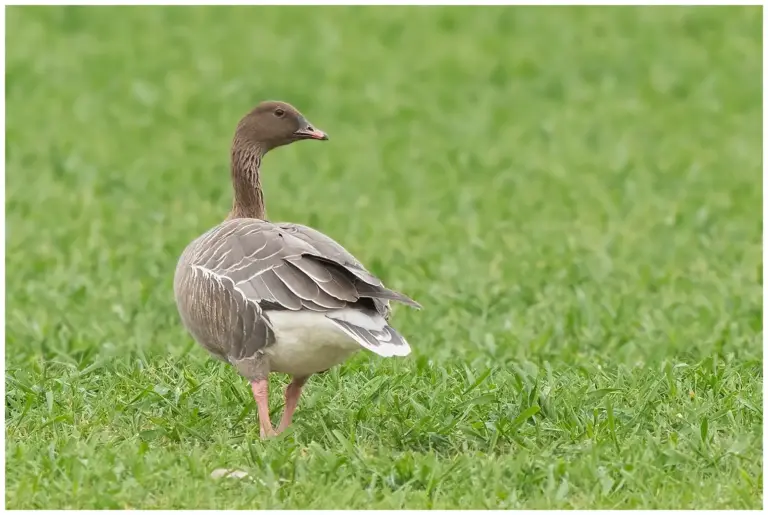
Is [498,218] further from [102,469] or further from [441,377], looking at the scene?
[102,469]

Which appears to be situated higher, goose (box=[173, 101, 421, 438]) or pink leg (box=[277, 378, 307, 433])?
goose (box=[173, 101, 421, 438])

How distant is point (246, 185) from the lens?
7.22 m

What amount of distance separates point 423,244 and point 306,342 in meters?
4.47

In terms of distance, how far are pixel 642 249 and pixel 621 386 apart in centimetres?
341

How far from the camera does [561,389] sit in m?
6.97

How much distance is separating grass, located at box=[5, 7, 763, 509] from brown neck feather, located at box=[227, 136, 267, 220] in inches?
32.8

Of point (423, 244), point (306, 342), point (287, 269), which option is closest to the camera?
point (306, 342)

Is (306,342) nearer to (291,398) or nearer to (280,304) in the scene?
(280,304)

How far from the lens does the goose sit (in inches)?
239

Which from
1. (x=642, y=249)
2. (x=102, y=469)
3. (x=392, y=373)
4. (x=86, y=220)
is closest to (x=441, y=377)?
(x=392, y=373)

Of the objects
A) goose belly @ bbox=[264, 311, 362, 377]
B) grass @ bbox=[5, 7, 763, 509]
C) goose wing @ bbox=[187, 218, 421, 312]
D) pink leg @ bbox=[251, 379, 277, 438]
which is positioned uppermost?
goose wing @ bbox=[187, 218, 421, 312]

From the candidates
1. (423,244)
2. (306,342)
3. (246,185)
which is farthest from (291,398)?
(423,244)

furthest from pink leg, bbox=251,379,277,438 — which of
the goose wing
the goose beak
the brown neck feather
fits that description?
the goose beak

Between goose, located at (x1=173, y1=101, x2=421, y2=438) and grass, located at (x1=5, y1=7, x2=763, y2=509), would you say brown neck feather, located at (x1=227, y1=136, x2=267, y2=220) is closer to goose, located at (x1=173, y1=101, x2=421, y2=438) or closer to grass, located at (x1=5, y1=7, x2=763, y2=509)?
goose, located at (x1=173, y1=101, x2=421, y2=438)
